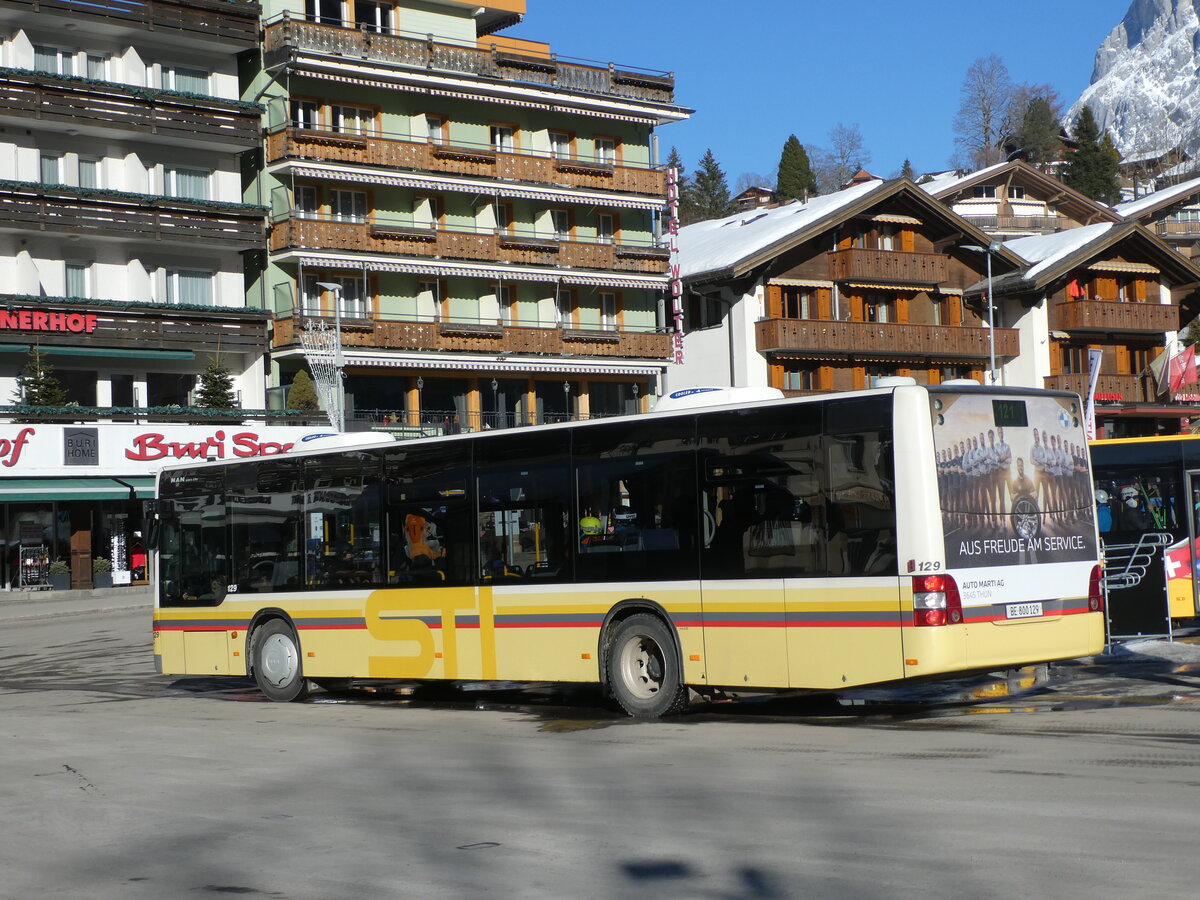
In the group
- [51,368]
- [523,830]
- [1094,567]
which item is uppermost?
[51,368]

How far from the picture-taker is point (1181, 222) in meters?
111

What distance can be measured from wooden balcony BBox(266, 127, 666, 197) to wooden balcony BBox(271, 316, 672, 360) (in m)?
5.19

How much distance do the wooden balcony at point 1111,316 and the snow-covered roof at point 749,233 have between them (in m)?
10.3

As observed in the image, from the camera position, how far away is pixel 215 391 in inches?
1891

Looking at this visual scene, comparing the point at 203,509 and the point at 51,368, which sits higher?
the point at 51,368

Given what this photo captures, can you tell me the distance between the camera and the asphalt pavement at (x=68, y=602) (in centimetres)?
3794

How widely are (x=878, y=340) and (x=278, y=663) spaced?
44.7 meters

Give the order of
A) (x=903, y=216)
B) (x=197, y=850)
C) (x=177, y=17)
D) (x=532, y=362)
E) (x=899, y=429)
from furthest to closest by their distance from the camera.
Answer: (x=903, y=216)
(x=532, y=362)
(x=177, y=17)
(x=899, y=429)
(x=197, y=850)

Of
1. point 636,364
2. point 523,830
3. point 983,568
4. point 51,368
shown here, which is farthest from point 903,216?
point 523,830

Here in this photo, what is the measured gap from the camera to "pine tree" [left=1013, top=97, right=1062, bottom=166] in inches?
4985

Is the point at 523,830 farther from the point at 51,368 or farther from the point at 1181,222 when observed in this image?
the point at 1181,222

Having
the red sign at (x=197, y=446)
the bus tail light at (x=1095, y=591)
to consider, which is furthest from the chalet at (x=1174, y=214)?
the bus tail light at (x=1095, y=591)

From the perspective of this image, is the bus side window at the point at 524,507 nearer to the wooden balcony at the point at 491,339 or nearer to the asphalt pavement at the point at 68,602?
the asphalt pavement at the point at 68,602

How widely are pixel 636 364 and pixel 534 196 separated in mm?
7288
